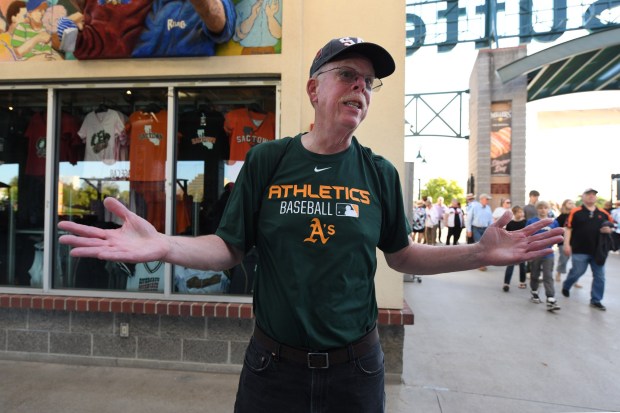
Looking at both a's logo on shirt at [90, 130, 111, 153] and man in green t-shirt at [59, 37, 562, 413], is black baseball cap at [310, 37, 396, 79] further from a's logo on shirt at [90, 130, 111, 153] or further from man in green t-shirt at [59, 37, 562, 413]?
a's logo on shirt at [90, 130, 111, 153]

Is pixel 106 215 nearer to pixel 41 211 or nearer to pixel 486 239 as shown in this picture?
pixel 41 211

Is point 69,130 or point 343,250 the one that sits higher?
point 69,130

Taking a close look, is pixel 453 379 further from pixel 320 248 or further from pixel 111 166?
pixel 111 166

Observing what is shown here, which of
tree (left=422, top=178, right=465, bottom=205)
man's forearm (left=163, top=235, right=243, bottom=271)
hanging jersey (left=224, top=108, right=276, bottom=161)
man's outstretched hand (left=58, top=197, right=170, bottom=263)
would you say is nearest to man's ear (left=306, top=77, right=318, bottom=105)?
man's forearm (left=163, top=235, right=243, bottom=271)

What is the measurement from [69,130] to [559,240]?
190 inches

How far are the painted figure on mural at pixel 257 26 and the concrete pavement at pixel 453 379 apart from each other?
10.6 ft

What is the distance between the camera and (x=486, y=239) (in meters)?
1.57

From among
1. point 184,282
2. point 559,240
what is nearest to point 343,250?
point 559,240

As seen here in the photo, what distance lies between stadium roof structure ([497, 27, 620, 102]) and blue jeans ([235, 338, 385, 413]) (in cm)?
1293

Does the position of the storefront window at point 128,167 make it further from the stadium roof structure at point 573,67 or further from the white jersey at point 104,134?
the stadium roof structure at point 573,67

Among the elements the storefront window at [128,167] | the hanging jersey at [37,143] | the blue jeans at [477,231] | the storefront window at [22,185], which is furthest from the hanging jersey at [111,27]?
the blue jeans at [477,231]

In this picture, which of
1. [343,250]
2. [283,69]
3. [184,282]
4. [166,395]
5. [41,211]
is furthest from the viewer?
[41,211]

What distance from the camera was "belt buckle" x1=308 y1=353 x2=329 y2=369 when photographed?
4.70 feet

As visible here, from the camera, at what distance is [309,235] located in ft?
4.67
